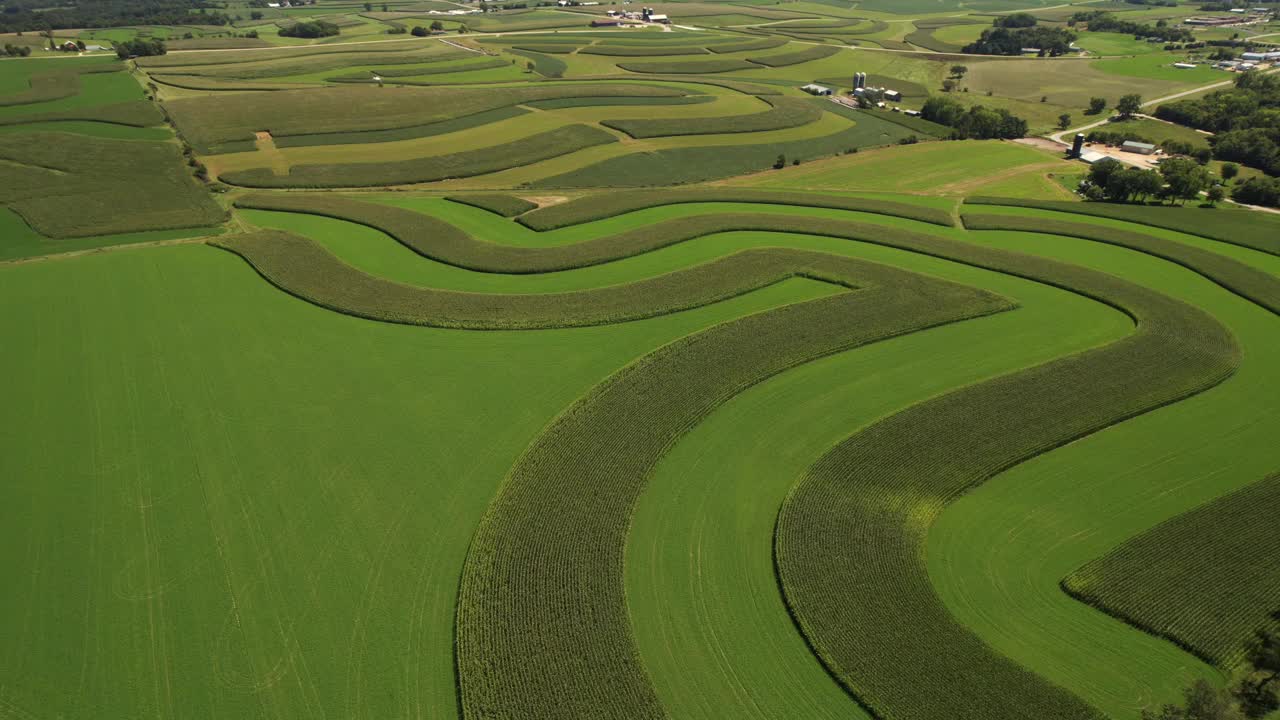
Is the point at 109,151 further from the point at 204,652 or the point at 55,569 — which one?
the point at 204,652

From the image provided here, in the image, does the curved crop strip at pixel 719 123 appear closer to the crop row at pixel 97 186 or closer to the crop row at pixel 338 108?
the crop row at pixel 338 108

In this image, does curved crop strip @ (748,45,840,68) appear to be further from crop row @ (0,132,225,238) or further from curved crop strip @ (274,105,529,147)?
crop row @ (0,132,225,238)

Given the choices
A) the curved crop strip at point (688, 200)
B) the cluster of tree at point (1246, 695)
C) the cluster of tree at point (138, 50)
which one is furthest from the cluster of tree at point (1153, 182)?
the cluster of tree at point (138, 50)

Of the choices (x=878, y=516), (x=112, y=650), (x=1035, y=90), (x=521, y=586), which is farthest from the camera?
(x=1035, y=90)

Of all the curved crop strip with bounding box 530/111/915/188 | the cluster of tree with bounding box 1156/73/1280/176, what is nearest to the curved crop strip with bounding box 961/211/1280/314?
the curved crop strip with bounding box 530/111/915/188

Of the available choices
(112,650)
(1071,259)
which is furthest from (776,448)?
(1071,259)

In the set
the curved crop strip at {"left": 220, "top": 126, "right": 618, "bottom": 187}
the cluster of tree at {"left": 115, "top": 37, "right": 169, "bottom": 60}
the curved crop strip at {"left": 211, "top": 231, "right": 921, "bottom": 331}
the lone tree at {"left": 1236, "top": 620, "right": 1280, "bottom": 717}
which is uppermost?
the cluster of tree at {"left": 115, "top": 37, "right": 169, "bottom": 60}
